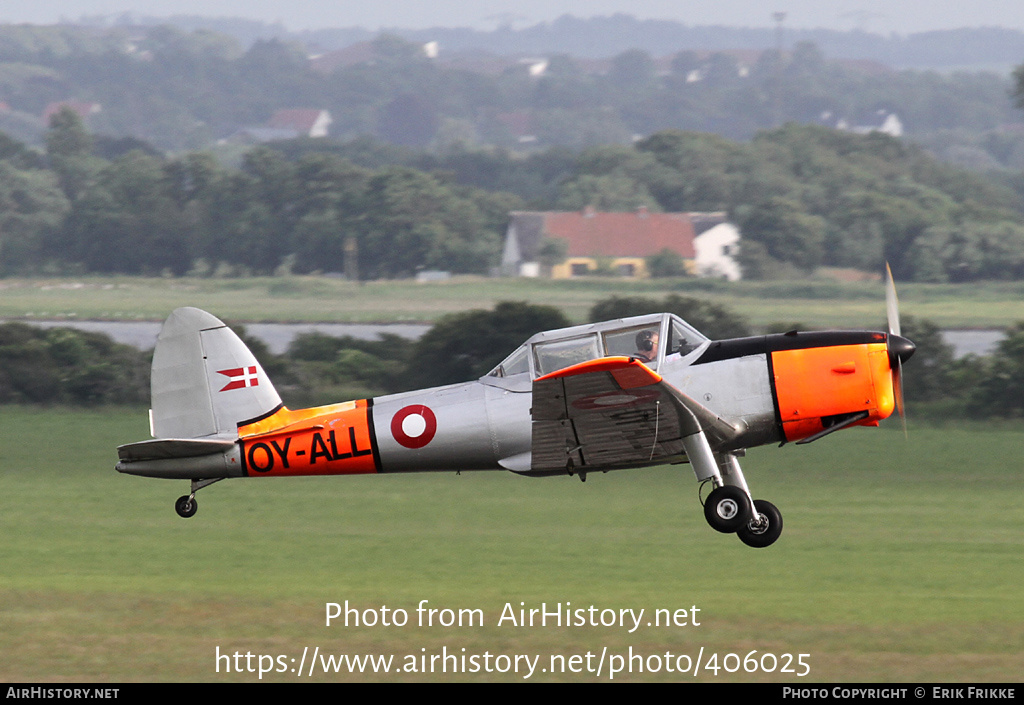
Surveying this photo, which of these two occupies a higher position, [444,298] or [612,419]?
[612,419]

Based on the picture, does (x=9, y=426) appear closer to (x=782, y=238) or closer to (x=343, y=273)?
(x=343, y=273)

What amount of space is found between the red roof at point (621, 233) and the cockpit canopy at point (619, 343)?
49501mm

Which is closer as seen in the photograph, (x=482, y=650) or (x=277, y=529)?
(x=482, y=650)

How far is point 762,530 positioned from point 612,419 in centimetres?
166

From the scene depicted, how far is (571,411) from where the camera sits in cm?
1002

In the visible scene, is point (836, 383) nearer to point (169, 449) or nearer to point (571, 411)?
point (571, 411)

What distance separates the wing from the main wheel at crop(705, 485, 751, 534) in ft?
1.29

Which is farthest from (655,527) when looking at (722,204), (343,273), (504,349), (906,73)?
(906,73)

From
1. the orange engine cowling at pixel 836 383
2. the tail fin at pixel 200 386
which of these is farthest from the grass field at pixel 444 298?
the orange engine cowling at pixel 836 383

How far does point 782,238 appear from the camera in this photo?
6512cm

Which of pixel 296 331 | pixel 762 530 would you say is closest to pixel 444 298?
pixel 296 331

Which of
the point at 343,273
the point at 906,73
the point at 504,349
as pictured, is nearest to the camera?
the point at 504,349

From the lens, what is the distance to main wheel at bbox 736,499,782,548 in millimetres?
10688

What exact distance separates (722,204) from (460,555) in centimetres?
6458
